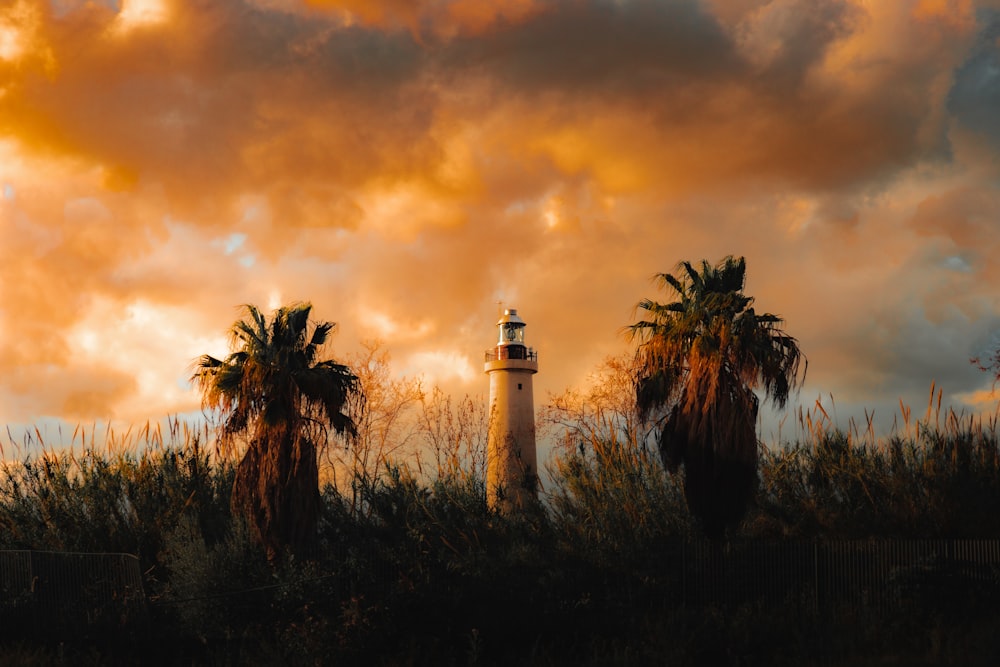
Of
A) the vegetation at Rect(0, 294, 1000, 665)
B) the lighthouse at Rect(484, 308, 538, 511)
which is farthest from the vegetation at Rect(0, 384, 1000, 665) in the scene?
the lighthouse at Rect(484, 308, 538, 511)

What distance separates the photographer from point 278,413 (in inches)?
888

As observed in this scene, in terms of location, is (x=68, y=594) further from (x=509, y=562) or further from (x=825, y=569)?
(x=825, y=569)

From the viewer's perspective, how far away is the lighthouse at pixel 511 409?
126ft

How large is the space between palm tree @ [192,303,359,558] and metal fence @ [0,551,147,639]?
336 centimetres

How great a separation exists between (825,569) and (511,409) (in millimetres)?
20215

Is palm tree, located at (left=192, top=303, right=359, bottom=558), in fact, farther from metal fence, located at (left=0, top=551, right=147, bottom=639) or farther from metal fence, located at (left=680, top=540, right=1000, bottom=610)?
metal fence, located at (left=680, top=540, right=1000, bottom=610)

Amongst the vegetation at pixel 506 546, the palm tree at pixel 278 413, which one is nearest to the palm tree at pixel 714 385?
the vegetation at pixel 506 546

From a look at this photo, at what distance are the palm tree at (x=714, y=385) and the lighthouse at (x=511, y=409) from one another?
16050mm

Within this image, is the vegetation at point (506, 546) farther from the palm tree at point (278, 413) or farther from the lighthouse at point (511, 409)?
the lighthouse at point (511, 409)

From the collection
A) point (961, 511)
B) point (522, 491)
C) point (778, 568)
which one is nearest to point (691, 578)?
point (778, 568)

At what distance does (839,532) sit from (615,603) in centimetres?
723

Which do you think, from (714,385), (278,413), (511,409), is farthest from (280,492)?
(511,409)

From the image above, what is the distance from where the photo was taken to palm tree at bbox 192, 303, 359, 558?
2231 cm

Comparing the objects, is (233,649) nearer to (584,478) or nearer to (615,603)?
(615,603)
